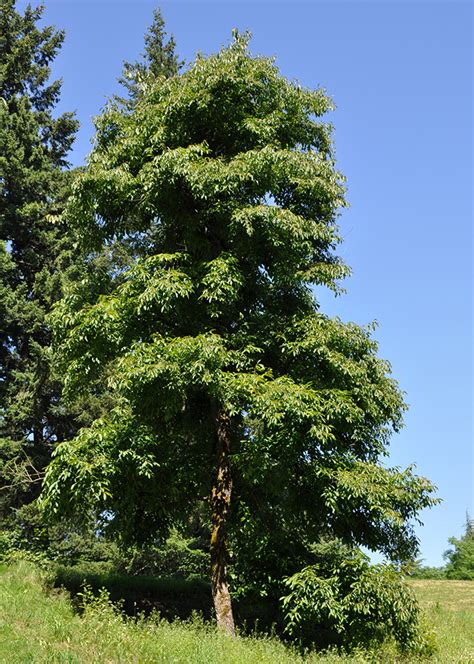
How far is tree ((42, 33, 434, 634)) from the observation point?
11055 millimetres

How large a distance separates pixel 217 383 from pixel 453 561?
51511 millimetres

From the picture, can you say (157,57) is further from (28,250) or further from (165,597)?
(165,597)

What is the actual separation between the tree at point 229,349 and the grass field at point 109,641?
1728 millimetres

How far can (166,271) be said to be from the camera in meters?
12.2

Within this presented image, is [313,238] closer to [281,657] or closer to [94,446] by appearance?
[94,446]

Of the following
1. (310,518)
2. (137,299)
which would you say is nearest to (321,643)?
(310,518)

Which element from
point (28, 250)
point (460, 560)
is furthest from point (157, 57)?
point (460, 560)

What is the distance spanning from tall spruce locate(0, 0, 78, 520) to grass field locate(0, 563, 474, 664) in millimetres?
9023

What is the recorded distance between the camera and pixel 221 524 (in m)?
12.0

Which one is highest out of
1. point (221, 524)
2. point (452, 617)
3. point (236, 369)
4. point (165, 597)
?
point (236, 369)

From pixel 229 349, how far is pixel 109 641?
6.18 metres

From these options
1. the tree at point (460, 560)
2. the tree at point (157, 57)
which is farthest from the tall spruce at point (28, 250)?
the tree at point (460, 560)

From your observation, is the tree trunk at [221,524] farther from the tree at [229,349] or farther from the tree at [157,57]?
the tree at [157,57]

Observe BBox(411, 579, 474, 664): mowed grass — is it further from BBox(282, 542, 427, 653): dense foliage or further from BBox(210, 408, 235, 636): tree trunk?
BBox(210, 408, 235, 636): tree trunk
